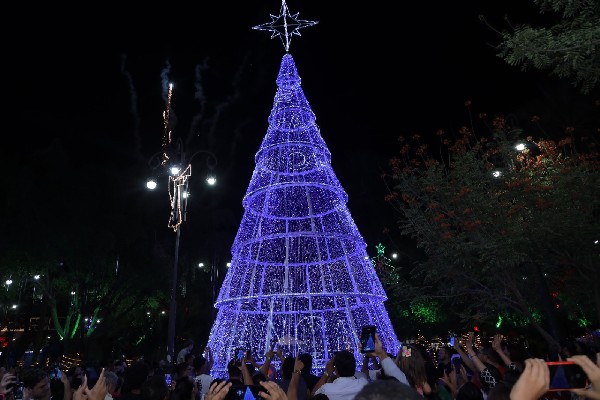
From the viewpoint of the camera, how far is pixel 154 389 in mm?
3895

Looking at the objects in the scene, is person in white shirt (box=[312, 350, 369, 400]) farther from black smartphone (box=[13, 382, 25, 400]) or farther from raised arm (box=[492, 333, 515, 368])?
black smartphone (box=[13, 382, 25, 400])

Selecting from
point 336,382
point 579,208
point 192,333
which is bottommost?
point 336,382

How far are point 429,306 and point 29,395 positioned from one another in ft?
101

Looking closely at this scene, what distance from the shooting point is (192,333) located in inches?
1223

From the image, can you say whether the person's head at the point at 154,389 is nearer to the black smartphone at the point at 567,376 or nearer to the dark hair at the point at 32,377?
the dark hair at the point at 32,377

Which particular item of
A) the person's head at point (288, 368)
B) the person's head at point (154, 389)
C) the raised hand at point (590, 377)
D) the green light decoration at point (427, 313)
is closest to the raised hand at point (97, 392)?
the person's head at point (154, 389)

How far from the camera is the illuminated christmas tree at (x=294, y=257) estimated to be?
13609 mm

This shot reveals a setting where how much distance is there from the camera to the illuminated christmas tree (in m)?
13.6

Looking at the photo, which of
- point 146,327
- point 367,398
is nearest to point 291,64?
point 367,398

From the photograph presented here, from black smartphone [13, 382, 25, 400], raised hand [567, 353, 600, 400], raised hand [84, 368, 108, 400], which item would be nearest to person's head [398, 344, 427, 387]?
raised hand [567, 353, 600, 400]

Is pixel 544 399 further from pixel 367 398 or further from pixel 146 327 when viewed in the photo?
pixel 146 327

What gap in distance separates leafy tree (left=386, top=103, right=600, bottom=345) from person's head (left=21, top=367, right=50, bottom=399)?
11049 millimetres

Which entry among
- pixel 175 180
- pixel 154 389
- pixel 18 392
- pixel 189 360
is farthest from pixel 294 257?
pixel 154 389

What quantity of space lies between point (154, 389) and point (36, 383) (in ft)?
4.66
